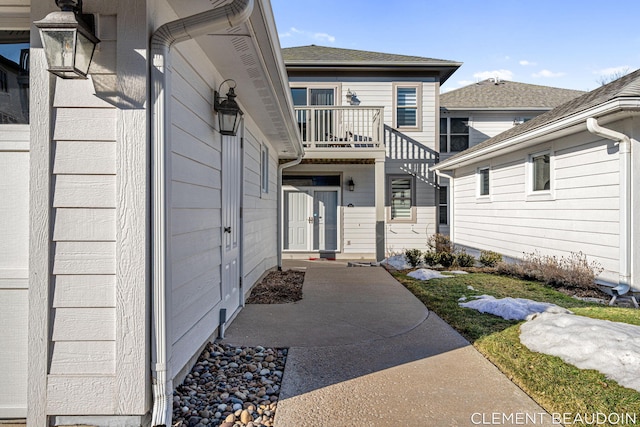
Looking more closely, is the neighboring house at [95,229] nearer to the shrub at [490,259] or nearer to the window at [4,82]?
the window at [4,82]

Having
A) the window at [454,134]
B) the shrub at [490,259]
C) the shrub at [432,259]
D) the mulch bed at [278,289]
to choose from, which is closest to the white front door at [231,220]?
the mulch bed at [278,289]

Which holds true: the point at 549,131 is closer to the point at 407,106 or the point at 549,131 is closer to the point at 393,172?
the point at 393,172

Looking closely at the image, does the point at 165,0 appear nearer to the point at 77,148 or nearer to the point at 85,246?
the point at 77,148

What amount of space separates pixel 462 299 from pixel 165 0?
4.57 meters

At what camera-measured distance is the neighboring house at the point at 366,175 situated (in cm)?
1071

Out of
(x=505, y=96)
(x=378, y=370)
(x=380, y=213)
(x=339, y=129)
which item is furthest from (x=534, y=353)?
(x=505, y=96)

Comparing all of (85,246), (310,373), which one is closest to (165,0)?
(85,246)

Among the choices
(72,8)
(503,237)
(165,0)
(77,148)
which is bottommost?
(503,237)

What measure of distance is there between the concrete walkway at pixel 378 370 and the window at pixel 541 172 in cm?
381

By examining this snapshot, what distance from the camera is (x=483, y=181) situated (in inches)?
364

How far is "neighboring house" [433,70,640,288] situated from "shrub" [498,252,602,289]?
0.13 m

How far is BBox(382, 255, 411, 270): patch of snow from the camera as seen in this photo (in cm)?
805

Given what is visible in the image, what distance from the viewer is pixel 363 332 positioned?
3.71 m

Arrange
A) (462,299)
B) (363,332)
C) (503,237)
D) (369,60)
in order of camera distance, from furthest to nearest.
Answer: (369,60) < (503,237) < (462,299) < (363,332)
